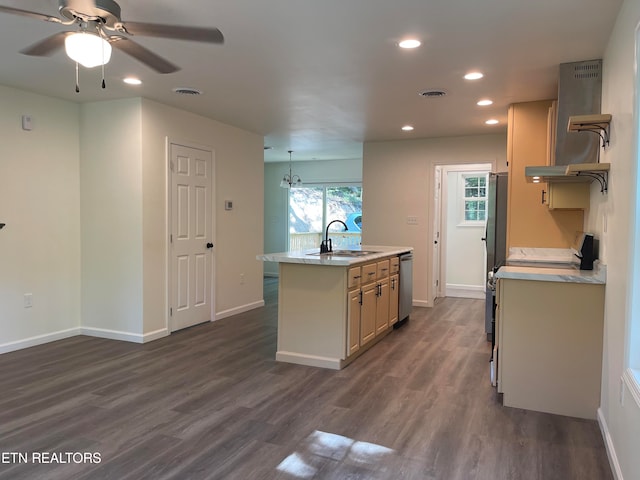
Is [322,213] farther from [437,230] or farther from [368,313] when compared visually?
[368,313]

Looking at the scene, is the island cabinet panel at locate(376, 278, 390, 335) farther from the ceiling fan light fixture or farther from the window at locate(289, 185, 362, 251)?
the window at locate(289, 185, 362, 251)

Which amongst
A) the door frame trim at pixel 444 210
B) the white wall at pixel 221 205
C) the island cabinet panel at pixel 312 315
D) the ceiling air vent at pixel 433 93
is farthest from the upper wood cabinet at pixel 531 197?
the white wall at pixel 221 205

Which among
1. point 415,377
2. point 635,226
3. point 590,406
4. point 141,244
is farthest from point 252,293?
point 635,226

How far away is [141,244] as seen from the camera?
4594 millimetres

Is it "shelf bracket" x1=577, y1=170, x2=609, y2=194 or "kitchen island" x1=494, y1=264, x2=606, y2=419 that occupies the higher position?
"shelf bracket" x1=577, y1=170, x2=609, y2=194

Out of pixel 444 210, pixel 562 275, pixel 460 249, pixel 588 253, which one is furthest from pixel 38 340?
pixel 460 249

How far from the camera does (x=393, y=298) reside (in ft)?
16.6

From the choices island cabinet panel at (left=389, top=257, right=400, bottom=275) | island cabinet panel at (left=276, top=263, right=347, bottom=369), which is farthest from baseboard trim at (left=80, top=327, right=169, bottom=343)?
island cabinet panel at (left=389, top=257, right=400, bottom=275)

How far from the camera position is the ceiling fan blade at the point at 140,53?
7.64ft

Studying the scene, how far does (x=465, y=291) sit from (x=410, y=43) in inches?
213

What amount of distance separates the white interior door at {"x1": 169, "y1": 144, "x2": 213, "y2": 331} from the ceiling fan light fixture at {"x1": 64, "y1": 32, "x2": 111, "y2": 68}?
9.16 feet

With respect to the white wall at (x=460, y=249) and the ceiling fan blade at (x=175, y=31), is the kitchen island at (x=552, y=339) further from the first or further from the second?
the white wall at (x=460, y=249)

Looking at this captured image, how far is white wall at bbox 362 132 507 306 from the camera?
642cm

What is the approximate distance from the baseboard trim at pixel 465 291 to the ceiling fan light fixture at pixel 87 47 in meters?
6.55
